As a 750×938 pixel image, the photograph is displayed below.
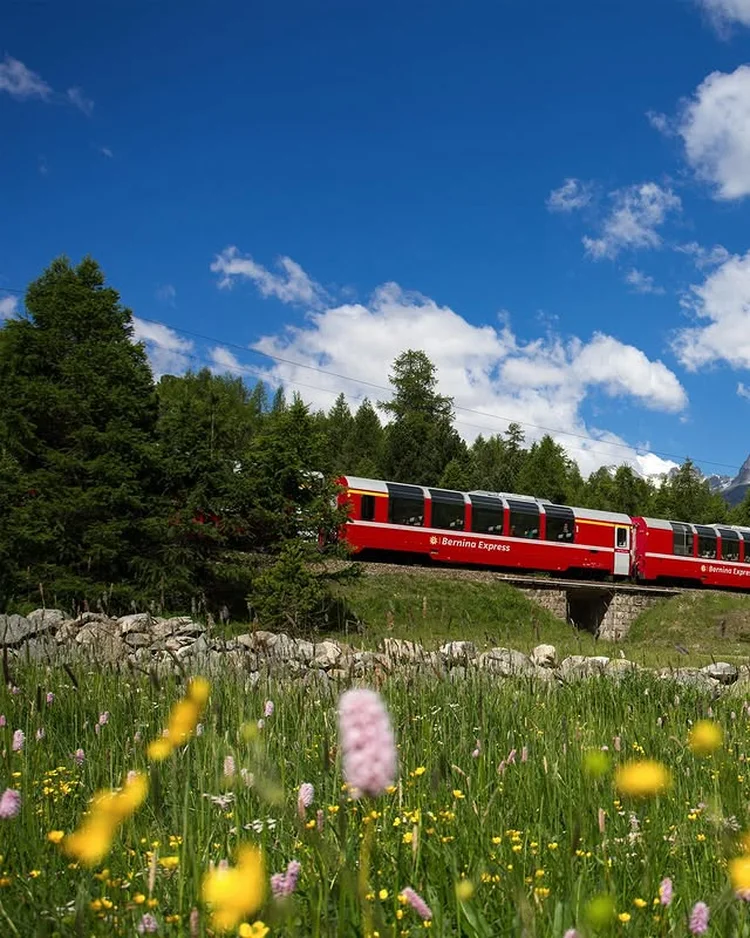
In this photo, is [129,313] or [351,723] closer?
[351,723]

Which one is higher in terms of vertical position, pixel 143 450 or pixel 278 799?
pixel 143 450

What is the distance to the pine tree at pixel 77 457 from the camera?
1795cm

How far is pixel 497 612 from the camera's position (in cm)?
2958

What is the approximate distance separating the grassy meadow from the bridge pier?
27.5m

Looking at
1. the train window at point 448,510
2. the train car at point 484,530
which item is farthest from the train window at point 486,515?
the train window at point 448,510

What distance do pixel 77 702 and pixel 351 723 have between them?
4553mm

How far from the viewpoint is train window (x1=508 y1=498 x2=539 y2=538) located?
3269cm

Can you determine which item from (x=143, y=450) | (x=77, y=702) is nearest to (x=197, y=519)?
(x=143, y=450)

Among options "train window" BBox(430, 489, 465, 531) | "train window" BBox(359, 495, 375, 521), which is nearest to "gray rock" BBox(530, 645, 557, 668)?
"train window" BBox(359, 495, 375, 521)

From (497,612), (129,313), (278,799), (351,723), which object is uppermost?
(129,313)

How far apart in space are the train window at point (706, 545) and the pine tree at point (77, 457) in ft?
86.3

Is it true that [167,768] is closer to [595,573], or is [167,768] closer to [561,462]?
[595,573]

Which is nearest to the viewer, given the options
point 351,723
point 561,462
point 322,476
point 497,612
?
point 351,723

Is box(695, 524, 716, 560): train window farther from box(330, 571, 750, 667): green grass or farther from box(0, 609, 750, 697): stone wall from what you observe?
box(0, 609, 750, 697): stone wall
